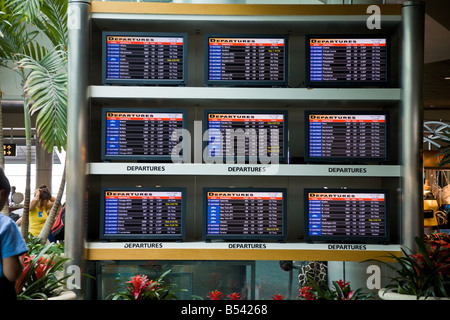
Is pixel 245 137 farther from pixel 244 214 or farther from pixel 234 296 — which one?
pixel 234 296

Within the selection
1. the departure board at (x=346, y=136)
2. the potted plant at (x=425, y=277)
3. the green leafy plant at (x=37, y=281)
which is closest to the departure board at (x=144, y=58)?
the departure board at (x=346, y=136)

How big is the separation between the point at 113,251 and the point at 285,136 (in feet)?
4.73

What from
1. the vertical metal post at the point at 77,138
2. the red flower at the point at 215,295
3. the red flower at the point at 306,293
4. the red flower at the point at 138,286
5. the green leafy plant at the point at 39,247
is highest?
the vertical metal post at the point at 77,138

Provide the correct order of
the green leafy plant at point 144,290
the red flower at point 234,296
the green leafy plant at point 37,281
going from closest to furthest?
the green leafy plant at point 37,281, the green leafy plant at point 144,290, the red flower at point 234,296

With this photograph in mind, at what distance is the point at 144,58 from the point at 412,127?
1.93m

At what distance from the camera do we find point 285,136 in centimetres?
338

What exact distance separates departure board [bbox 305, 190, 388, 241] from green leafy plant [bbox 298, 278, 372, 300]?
330 mm

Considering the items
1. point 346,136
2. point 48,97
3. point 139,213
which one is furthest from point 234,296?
point 48,97

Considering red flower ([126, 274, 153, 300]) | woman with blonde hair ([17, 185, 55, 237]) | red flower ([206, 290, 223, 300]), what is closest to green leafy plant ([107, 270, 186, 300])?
red flower ([126, 274, 153, 300])

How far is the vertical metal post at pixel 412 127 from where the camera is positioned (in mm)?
3268

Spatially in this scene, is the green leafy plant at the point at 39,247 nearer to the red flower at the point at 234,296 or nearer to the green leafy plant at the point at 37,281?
the green leafy plant at the point at 37,281

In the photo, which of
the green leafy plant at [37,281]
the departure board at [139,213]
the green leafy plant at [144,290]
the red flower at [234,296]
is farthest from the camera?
the departure board at [139,213]

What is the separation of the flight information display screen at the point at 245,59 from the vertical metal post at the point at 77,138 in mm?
863
